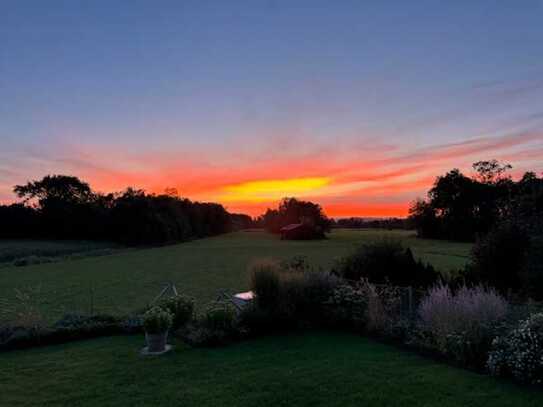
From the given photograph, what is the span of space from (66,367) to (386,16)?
9.31 metres

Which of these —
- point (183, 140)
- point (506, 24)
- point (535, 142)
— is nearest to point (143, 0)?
point (183, 140)

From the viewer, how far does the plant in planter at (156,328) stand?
6.96 m

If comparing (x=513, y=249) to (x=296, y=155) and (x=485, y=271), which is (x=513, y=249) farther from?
(x=296, y=155)

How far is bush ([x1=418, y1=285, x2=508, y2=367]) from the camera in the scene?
5.72 meters

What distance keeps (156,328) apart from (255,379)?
220 cm

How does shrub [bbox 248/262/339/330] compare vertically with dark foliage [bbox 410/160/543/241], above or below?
below

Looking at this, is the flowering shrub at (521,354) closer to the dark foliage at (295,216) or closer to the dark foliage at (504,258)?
the dark foliage at (504,258)

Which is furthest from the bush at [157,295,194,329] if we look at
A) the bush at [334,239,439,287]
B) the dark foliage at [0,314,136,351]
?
the bush at [334,239,439,287]

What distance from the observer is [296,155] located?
17594 mm

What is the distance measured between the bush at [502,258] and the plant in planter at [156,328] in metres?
7.38

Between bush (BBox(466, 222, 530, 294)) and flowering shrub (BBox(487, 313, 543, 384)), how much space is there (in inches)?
201

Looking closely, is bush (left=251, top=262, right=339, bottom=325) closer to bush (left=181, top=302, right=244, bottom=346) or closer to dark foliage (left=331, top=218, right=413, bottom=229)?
bush (left=181, top=302, right=244, bottom=346)

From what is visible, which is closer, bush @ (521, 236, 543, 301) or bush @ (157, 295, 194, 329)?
bush @ (157, 295, 194, 329)

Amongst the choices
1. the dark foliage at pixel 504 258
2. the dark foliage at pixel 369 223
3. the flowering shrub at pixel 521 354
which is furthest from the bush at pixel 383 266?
the dark foliage at pixel 369 223
